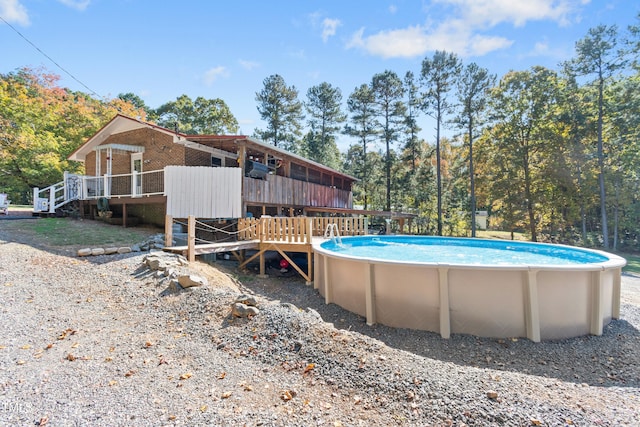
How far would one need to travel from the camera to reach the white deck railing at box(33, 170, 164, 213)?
12922 mm

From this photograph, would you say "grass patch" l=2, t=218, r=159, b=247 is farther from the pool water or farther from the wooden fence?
the pool water

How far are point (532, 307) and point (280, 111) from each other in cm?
2939

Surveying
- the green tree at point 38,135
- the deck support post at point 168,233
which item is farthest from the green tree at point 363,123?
the deck support post at point 168,233

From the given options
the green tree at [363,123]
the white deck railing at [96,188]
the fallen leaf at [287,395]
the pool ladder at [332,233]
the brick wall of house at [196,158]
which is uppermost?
the green tree at [363,123]

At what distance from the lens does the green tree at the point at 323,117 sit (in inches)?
1217

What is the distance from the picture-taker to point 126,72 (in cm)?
1261

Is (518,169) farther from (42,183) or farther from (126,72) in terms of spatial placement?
(42,183)

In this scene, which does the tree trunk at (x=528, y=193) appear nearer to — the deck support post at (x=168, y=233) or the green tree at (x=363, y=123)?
the green tree at (x=363, y=123)

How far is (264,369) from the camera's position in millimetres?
3500

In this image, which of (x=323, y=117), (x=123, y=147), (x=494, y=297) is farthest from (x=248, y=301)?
(x=323, y=117)

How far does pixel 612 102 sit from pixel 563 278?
70.6 feet

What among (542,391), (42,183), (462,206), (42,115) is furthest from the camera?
(462,206)

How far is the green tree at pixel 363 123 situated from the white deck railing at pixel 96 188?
64.6 ft

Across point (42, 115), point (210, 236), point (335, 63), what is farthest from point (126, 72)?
point (42, 115)
